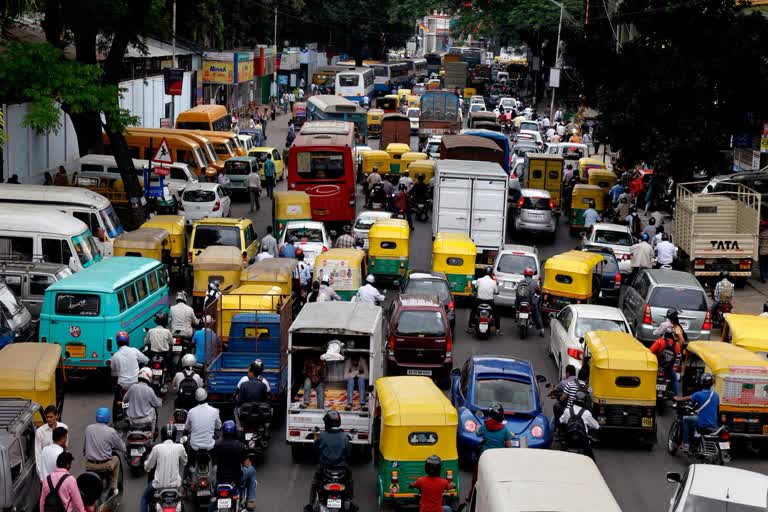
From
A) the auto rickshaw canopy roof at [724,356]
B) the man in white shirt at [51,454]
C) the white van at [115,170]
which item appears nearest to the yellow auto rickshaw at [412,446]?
the man in white shirt at [51,454]

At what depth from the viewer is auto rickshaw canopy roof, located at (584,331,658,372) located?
17.7 m

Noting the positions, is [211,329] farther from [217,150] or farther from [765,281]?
[217,150]

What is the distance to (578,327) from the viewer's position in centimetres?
2130

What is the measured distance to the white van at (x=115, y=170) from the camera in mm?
36941

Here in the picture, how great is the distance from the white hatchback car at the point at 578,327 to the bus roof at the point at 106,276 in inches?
322

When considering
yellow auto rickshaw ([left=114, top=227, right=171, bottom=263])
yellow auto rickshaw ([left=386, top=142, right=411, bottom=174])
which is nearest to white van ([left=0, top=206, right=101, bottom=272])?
yellow auto rickshaw ([left=114, top=227, right=171, bottom=263])

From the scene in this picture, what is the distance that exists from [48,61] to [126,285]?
14.2 m

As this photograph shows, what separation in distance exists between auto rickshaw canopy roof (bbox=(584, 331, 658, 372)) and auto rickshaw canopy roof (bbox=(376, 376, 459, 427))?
12.4ft

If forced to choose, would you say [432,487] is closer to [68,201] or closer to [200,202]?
[68,201]

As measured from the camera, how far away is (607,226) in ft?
104

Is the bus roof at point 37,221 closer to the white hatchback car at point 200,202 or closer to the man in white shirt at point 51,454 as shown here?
the white hatchback car at point 200,202

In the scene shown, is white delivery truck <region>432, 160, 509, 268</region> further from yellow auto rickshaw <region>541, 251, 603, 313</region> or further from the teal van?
the teal van

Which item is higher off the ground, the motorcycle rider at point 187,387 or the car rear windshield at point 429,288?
the car rear windshield at point 429,288

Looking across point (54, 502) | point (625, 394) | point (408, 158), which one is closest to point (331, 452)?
point (54, 502)
